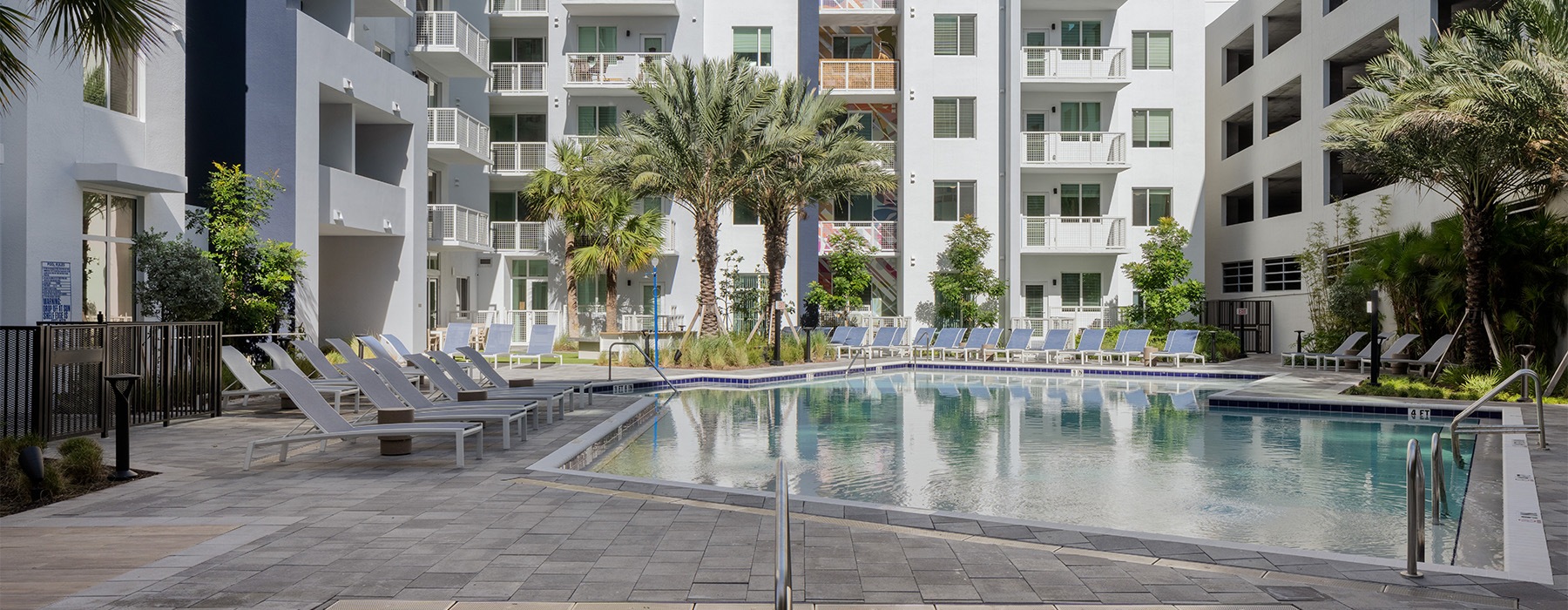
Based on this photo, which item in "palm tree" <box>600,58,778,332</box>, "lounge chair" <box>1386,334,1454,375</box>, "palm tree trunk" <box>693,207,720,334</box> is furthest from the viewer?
"palm tree trunk" <box>693,207,720,334</box>

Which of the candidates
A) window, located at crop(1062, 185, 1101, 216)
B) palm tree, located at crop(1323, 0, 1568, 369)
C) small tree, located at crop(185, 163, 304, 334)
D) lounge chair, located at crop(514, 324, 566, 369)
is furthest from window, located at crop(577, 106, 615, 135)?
palm tree, located at crop(1323, 0, 1568, 369)

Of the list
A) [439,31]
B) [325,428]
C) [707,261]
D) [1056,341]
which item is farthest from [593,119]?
[325,428]

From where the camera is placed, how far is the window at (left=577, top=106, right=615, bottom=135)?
1244 inches

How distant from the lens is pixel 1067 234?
29.9 m

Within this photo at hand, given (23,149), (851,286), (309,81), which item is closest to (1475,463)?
(23,149)

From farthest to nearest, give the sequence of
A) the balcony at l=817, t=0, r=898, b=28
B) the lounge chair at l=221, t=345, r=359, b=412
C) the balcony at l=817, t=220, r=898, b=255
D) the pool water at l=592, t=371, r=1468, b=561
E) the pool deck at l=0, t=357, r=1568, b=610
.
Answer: the balcony at l=817, t=220, r=898, b=255
the balcony at l=817, t=0, r=898, b=28
the lounge chair at l=221, t=345, r=359, b=412
the pool water at l=592, t=371, r=1468, b=561
the pool deck at l=0, t=357, r=1568, b=610

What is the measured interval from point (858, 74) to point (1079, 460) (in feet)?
73.7

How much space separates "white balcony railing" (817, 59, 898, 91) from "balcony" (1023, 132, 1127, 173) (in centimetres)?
435

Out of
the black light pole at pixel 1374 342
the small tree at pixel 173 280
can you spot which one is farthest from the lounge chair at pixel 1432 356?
the small tree at pixel 173 280

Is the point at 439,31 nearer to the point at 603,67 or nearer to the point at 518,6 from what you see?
the point at 518,6

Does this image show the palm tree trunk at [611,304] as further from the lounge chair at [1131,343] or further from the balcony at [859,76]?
the lounge chair at [1131,343]

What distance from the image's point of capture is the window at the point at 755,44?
103 ft

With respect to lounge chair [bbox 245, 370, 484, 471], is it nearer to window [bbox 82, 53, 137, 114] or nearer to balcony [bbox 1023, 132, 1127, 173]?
window [bbox 82, 53, 137, 114]

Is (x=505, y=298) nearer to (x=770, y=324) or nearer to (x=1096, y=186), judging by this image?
(x=770, y=324)
